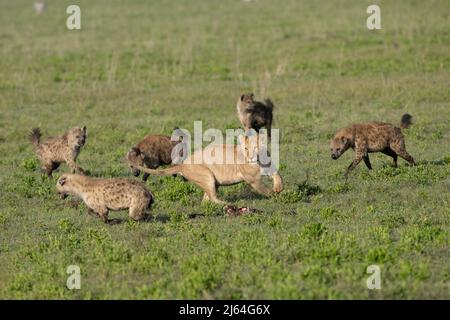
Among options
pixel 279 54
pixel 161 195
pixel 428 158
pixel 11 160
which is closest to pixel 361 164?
pixel 428 158

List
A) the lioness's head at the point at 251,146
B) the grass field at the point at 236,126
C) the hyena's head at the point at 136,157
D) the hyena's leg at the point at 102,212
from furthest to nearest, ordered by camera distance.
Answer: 1. the hyena's head at the point at 136,157
2. the lioness's head at the point at 251,146
3. the hyena's leg at the point at 102,212
4. the grass field at the point at 236,126

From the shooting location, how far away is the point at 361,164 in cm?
1587

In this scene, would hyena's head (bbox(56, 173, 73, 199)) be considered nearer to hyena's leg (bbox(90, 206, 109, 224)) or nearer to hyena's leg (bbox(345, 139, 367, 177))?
hyena's leg (bbox(90, 206, 109, 224))

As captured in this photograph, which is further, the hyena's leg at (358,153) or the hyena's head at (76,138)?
the hyena's head at (76,138)

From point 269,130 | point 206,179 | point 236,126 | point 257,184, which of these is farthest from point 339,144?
point 236,126

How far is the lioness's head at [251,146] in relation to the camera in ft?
41.4

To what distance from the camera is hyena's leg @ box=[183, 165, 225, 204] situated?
12703 millimetres

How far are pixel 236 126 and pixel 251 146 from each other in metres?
6.59

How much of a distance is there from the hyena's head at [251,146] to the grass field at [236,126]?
2.28ft

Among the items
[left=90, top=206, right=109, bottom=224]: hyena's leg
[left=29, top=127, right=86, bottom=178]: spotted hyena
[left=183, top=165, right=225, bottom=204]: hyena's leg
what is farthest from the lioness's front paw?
[left=29, top=127, right=86, bottom=178]: spotted hyena

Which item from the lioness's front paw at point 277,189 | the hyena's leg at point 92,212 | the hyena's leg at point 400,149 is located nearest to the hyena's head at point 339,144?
the hyena's leg at point 400,149

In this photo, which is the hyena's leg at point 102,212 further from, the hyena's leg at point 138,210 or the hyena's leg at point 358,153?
the hyena's leg at point 358,153

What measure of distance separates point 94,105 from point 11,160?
544 cm
